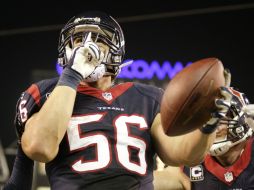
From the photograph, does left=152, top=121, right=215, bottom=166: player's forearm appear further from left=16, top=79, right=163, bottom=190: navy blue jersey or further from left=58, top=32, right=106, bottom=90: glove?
left=58, top=32, right=106, bottom=90: glove

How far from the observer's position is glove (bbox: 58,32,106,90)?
5.11ft

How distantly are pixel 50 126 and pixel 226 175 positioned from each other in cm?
97

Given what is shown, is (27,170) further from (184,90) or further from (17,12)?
(17,12)

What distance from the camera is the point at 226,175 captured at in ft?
7.23

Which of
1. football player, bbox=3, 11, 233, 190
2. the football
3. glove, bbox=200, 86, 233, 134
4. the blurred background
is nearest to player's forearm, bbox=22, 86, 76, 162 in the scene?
football player, bbox=3, 11, 233, 190

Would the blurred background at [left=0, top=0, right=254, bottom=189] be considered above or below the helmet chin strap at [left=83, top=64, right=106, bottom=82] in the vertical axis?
below

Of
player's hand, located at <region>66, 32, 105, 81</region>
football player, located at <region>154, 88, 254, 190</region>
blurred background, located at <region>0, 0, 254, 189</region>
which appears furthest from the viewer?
blurred background, located at <region>0, 0, 254, 189</region>

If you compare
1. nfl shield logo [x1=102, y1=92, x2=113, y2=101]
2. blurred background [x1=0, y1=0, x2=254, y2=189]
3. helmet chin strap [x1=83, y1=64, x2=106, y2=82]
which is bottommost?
blurred background [x1=0, y1=0, x2=254, y2=189]

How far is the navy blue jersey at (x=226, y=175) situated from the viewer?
7.15ft

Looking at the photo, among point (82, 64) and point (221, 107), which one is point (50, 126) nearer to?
point (82, 64)

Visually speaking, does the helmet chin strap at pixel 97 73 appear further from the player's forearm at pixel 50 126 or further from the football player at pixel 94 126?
the player's forearm at pixel 50 126

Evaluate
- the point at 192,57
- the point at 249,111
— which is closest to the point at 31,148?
the point at 249,111

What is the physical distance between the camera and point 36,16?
419cm

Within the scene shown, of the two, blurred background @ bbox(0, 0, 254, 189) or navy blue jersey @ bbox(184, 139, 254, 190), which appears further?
blurred background @ bbox(0, 0, 254, 189)
